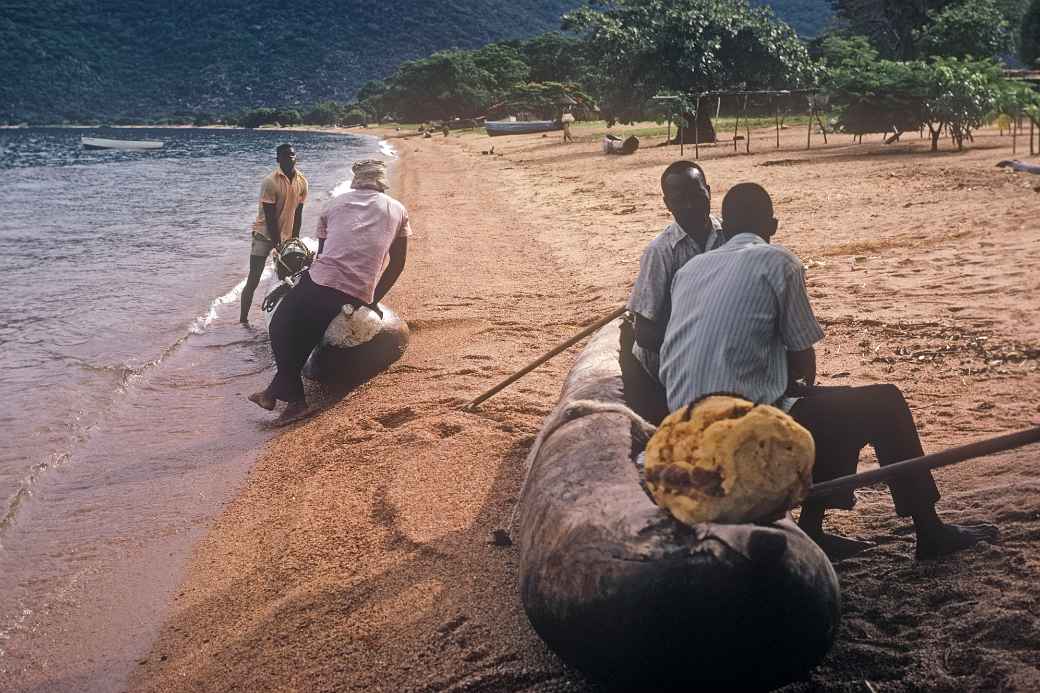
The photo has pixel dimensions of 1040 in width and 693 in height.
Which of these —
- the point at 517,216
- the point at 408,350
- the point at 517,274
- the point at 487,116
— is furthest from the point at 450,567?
the point at 487,116

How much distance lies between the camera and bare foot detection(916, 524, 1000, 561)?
11.9 ft

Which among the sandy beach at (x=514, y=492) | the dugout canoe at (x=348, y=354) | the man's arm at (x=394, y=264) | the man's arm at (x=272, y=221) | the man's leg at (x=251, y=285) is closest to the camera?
the sandy beach at (x=514, y=492)

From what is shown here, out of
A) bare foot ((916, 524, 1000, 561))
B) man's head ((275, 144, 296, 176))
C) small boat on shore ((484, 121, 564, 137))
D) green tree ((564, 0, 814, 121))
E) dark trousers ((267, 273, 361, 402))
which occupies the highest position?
green tree ((564, 0, 814, 121))

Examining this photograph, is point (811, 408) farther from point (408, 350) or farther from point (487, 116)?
point (487, 116)

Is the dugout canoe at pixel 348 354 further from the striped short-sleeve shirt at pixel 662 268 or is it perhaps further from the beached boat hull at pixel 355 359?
the striped short-sleeve shirt at pixel 662 268

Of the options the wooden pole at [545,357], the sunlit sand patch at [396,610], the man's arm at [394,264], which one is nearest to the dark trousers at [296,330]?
the man's arm at [394,264]

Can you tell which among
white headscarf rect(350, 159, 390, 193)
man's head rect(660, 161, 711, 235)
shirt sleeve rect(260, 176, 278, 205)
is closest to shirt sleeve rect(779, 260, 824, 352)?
man's head rect(660, 161, 711, 235)

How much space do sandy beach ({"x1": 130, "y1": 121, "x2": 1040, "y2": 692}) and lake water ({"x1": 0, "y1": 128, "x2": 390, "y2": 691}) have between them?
0.30 meters

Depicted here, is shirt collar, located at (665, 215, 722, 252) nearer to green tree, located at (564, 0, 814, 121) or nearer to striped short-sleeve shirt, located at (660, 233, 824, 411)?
striped short-sleeve shirt, located at (660, 233, 824, 411)

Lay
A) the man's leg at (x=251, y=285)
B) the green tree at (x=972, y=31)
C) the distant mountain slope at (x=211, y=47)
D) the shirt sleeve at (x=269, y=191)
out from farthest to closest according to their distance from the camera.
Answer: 1. the distant mountain slope at (x=211, y=47)
2. the green tree at (x=972, y=31)
3. the man's leg at (x=251, y=285)
4. the shirt sleeve at (x=269, y=191)

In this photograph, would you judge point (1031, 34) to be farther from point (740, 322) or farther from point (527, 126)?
point (740, 322)

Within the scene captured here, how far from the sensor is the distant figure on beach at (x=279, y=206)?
908 centimetres

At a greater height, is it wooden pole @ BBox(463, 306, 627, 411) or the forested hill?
the forested hill

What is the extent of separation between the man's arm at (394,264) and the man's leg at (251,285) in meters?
2.64
